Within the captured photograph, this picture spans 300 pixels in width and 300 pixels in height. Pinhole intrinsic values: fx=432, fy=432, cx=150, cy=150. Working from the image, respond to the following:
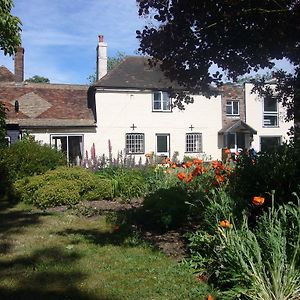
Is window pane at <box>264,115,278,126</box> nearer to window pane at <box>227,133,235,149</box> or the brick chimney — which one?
window pane at <box>227,133,235,149</box>

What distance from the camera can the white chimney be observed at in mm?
31375

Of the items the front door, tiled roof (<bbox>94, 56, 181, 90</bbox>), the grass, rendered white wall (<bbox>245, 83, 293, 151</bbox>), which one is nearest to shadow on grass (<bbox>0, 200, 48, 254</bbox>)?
the grass

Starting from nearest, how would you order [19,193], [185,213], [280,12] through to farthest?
[280,12]
[185,213]
[19,193]

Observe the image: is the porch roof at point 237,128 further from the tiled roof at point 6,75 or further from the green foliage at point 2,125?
the green foliage at point 2,125

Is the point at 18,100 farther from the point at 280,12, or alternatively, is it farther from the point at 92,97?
the point at 280,12

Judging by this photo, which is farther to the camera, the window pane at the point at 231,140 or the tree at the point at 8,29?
the window pane at the point at 231,140

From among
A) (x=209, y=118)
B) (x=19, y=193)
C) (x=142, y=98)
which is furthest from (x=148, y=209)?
(x=209, y=118)

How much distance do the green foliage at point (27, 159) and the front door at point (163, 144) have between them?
1721 cm

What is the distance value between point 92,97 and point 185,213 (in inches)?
928

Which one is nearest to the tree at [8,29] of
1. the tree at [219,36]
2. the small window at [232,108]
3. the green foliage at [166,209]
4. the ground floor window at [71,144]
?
the tree at [219,36]

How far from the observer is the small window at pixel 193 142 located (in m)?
30.5

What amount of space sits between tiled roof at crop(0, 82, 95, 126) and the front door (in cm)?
471

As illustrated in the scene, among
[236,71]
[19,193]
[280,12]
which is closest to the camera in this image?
[280,12]

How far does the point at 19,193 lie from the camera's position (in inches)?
442
